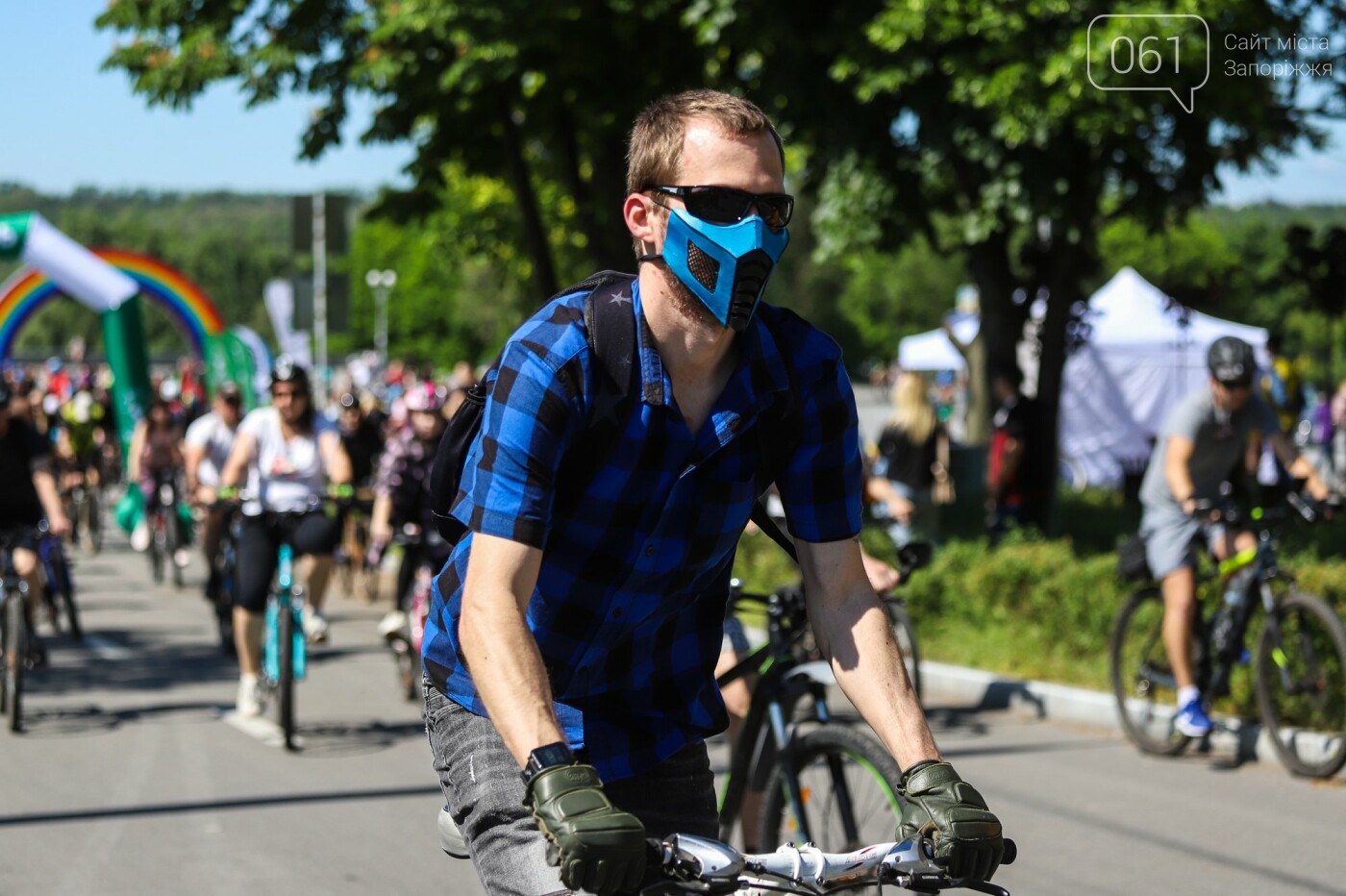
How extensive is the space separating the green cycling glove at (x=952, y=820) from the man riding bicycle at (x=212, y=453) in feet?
29.5

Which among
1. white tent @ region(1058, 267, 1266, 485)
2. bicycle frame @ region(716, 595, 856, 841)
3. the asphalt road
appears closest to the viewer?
bicycle frame @ region(716, 595, 856, 841)

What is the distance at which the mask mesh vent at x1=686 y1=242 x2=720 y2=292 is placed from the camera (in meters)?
2.45

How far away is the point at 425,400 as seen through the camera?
32.1 feet

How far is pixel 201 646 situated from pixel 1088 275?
845 centimetres

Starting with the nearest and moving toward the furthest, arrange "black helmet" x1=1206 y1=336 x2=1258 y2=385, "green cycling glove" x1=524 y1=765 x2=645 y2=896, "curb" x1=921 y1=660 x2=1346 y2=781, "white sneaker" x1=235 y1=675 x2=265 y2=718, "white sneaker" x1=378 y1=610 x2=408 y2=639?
"green cycling glove" x1=524 y1=765 x2=645 y2=896
"black helmet" x1=1206 y1=336 x2=1258 y2=385
"curb" x1=921 y1=660 x2=1346 y2=781
"white sneaker" x1=235 y1=675 x2=265 y2=718
"white sneaker" x1=378 y1=610 x2=408 y2=639

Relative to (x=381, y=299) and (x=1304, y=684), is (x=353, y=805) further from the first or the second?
(x=381, y=299)

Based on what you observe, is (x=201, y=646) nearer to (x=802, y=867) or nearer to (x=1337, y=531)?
(x=1337, y=531)

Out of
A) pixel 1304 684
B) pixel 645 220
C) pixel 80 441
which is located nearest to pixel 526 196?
pixel 80 441

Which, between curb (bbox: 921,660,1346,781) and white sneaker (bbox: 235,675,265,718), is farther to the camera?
white sneaker (bbox: 235,675,265,718)

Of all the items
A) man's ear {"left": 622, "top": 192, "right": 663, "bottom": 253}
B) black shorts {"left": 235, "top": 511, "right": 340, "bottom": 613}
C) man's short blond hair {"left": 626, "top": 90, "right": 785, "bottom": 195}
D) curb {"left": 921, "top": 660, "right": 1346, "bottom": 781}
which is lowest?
curb {"left": 921, "top": 660, "right": 1346, "bottom": 781}

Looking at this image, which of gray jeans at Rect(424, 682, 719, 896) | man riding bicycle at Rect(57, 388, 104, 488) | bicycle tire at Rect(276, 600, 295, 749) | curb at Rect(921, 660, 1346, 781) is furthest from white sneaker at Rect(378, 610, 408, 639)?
man riding bicycle at Rect(57, 388, 104, 488)

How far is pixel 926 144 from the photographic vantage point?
40.3 feet

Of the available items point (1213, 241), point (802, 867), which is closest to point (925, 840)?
point (802, 867)

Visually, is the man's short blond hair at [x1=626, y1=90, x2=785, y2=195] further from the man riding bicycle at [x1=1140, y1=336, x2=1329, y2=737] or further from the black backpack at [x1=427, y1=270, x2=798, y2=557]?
the man riding bicycle at [x1=1140, y1=336, x2=1329, y2=737]
